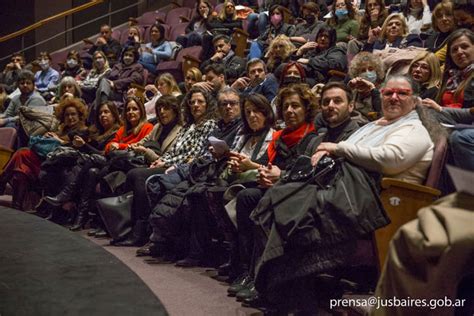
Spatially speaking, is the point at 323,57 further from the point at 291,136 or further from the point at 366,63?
the point at 291,136

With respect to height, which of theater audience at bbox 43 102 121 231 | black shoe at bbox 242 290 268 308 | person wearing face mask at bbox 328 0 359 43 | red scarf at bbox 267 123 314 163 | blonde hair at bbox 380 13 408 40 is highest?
person wearing face mask at bbox 328 0 359 43

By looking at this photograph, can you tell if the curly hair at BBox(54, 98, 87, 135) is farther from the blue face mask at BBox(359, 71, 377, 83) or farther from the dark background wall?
the dark background wall

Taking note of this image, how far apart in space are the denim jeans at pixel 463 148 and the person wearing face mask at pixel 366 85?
1.91ft

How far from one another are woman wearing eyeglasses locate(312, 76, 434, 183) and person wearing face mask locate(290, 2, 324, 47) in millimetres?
2547

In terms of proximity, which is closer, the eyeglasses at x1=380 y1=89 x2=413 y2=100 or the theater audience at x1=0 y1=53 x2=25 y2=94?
the eyeglasses at x1=380 y1=89 x2=413 y2=100

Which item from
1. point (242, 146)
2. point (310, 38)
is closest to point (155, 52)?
point (310, 38)

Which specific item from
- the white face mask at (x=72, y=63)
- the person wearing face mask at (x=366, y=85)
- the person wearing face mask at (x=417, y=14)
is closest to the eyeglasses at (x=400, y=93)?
the person wearing face mask at (x=366, y=85)

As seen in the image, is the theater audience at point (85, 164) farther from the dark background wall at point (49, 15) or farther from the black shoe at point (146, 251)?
the dark background wall at point (49, 15)

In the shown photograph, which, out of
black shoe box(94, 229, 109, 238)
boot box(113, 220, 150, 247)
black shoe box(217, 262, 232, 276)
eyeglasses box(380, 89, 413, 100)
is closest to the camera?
eyeglasses box(380, 89, 413, 100)

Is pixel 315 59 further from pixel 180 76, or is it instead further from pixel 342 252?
pixel 342 252

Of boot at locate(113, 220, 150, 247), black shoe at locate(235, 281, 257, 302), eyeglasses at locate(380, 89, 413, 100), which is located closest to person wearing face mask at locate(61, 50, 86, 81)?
boot at locate(113, 220, 150, 247)

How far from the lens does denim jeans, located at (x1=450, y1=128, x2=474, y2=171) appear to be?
1909 millimetres

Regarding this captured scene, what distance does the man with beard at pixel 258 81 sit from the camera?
3.79 m

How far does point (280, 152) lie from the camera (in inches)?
101
